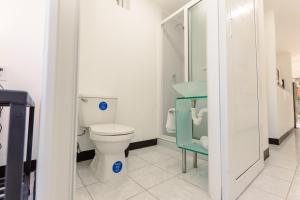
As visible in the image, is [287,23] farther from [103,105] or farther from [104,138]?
[104,138]

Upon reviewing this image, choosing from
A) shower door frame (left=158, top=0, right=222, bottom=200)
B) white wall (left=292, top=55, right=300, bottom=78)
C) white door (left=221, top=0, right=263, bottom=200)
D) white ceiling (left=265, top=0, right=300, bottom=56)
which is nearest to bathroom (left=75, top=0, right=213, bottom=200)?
shower door frame (left=158, top=0, right=222, bottom=200)

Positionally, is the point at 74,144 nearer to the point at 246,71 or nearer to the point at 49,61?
the point at 49,61

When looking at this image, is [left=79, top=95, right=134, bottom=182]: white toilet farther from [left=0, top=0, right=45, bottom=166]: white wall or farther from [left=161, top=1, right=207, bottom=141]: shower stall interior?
[left=161, top=1, right=207, bottom=141]: shower stall interior

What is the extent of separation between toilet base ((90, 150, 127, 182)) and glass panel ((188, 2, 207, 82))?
1.32 m

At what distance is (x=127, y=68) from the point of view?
1.95 m

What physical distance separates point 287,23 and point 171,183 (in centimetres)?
374

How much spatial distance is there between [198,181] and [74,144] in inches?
40.8

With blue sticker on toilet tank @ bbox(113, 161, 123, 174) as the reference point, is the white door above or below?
above

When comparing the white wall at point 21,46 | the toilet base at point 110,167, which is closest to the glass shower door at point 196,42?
the toilet base at point 110,167

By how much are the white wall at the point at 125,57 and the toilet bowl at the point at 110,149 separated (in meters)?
0.64

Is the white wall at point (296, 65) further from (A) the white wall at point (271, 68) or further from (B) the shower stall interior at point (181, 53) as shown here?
(B) the shower stall interior at point (181, 53)

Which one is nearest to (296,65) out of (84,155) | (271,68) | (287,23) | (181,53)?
(287,23)

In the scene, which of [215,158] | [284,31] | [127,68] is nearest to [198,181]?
[215,158]

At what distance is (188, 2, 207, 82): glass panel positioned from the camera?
72.9 inches
